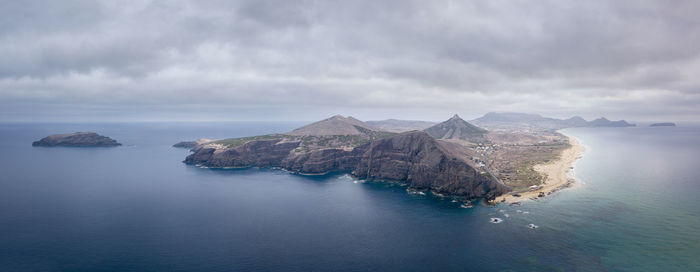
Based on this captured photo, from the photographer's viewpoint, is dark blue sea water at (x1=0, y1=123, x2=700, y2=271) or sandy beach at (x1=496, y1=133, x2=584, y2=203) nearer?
dark blue sea water at (x1=0, y1=123, x2=700, y2=271)

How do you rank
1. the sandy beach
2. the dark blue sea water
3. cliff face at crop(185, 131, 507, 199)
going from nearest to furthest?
the dark blue sea water
the sandy beach
cliff face at crop(185, 131, 507, 199)

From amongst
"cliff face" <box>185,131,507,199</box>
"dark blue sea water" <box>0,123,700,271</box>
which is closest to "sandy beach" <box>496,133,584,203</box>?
"cliff face" <box>185,131,507,199</box>

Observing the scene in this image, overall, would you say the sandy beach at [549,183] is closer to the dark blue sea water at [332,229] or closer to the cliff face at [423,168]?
the cliff face at [423,168]

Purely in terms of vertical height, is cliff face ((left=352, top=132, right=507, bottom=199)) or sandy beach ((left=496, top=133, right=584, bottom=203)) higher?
cliff face ((left=352, top=132, right=507, bottom=199))

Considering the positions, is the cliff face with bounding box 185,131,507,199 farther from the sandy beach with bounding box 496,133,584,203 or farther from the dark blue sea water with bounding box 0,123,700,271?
the dark blue sea water with bounding box 0,123,700,271

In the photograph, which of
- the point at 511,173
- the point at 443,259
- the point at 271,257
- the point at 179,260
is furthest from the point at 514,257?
the point at 511,173

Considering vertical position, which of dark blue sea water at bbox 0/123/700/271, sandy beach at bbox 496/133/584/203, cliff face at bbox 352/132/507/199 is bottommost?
dark blue sea water at bbox 0/123/700/271

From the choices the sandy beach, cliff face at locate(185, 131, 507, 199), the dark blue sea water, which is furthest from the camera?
cliff face at locate(185, 131, 507, 199)

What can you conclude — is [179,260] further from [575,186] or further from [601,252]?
[575,186]

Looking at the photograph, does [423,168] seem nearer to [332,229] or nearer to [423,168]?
[423,168]
